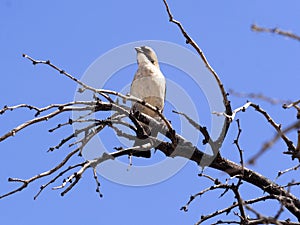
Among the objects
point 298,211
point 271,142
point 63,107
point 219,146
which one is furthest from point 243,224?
point 271,142

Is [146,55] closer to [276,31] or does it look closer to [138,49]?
[138,49]

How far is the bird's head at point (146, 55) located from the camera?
7.24 metres

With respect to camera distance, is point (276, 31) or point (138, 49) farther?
point (138, 49)

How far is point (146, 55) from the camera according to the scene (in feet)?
24.1

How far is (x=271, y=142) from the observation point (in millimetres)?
1345

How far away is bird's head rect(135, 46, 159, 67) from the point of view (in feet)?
23.8

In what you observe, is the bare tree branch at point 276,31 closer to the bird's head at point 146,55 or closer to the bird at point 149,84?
the bird at point 149,84

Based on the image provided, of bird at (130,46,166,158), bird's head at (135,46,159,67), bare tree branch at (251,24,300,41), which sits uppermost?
bird's head at (135,46,159,67)

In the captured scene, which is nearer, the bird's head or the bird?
the bird

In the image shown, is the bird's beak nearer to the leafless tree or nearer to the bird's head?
the bird's head

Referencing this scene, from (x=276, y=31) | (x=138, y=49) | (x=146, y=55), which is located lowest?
(x=276, y=31)

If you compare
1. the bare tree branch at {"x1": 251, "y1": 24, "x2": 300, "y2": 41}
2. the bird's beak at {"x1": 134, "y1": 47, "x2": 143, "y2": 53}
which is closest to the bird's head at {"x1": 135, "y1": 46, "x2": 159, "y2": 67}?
the bird's beak at {"x1": 134, "y1": 47, "x2": 143, "y2": 53}

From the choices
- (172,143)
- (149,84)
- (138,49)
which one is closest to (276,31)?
(172,143)

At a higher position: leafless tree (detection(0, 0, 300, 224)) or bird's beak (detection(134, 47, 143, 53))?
bird's beak (detection(134, 47, 143, 53))
